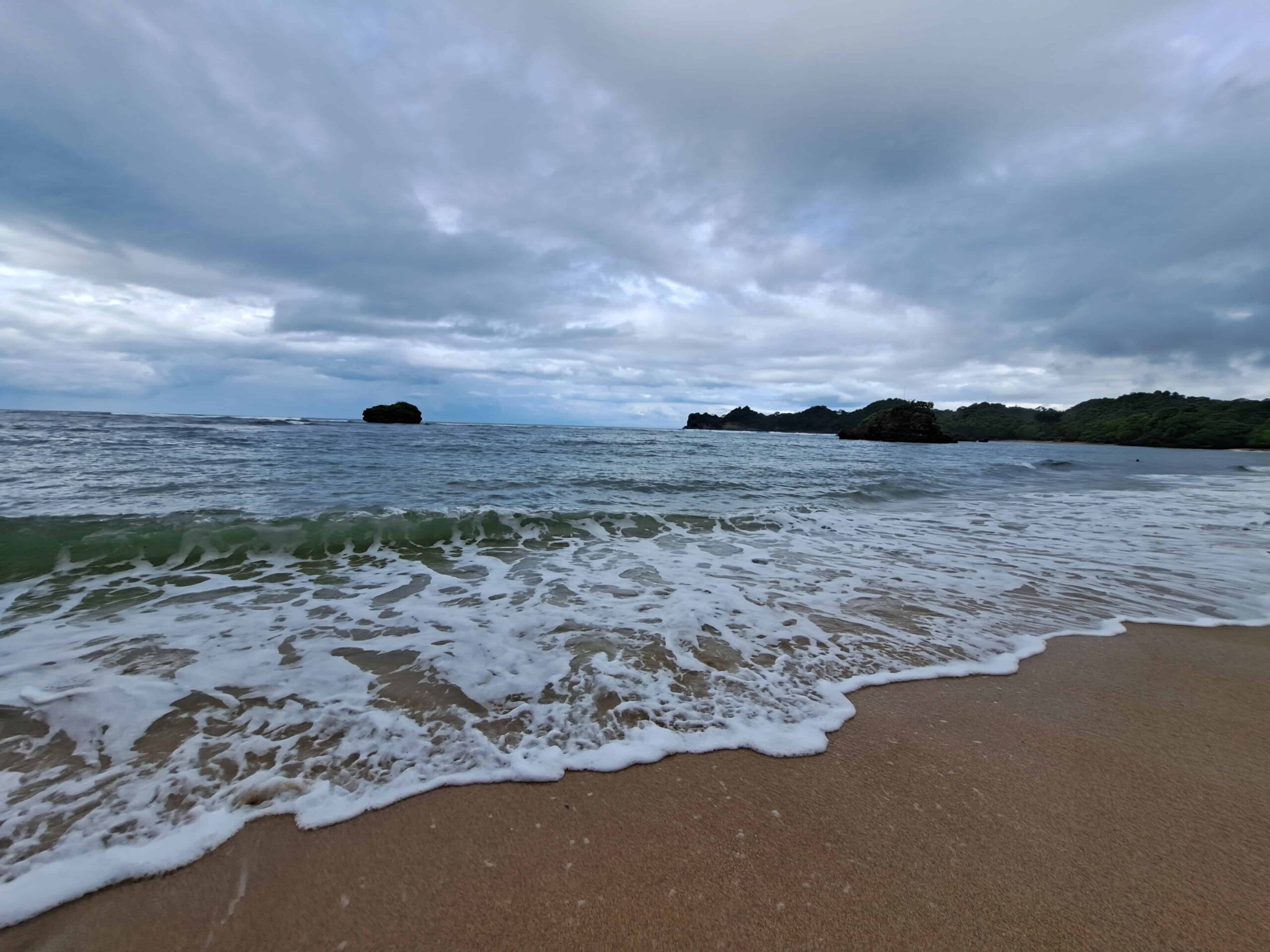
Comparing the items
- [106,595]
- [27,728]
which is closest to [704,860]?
[27,728]

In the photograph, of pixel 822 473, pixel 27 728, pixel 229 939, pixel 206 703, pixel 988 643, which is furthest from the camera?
pixel 822 473

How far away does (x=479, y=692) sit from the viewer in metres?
3.19

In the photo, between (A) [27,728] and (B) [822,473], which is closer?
(A) [27,728]

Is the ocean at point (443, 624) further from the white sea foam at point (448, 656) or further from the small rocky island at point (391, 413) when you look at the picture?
the small rocky island at point (391, 413)

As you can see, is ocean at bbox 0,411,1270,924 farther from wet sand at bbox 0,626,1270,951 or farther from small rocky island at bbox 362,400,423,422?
small rocky island at bbox 362,400,423,422

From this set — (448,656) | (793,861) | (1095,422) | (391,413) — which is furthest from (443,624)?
(1095,422)

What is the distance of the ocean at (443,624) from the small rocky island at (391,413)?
2021 inches

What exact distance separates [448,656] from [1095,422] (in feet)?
326

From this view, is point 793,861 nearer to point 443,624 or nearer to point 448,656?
point 448,656

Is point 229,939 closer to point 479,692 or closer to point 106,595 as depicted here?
point 479,692

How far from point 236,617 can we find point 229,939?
355 centimetres

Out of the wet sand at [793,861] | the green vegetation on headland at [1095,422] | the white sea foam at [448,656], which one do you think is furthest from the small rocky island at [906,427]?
the wet sand at [793,861]

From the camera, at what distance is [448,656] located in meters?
3.69

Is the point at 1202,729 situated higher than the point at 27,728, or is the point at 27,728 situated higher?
A: the point at 1202,729
